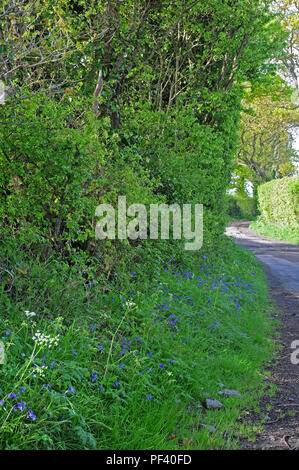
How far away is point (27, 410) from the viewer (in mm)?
2918

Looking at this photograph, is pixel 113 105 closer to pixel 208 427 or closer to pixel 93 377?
pixel 93 377

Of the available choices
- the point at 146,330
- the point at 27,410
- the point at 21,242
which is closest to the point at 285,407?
the point at 146,330

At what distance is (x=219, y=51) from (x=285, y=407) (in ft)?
30.2

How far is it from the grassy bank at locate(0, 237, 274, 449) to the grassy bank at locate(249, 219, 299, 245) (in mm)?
16303

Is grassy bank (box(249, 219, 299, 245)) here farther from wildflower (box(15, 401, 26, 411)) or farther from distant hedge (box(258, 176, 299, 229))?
wildflower (box(15, 401, 26, 411))

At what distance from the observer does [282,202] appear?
24.8 m

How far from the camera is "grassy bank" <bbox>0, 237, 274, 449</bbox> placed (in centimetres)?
304

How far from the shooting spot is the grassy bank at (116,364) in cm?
304

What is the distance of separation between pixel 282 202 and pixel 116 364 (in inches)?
888

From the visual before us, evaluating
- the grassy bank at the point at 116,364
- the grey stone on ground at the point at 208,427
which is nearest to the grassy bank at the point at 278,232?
the grassy bank at the point at 116,364

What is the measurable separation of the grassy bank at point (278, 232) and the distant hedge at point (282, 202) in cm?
28

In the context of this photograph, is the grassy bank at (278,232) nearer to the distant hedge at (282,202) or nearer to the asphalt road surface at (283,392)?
the distant hedge at (282,202)

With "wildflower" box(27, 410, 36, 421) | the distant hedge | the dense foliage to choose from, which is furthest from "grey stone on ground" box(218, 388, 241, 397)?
the distant hedge

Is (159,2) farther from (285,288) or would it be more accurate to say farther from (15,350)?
(15,350)
